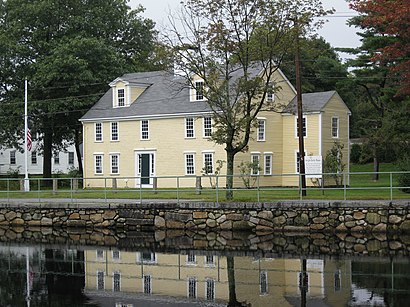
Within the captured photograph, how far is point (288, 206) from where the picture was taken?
26828 mm

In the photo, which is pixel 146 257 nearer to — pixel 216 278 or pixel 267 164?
pixel 216 278

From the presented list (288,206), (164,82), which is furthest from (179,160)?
(288,206)

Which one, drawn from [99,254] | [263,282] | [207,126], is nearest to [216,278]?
[263,282]

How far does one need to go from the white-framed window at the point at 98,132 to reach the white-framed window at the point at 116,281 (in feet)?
103

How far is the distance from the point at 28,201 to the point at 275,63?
12977mm

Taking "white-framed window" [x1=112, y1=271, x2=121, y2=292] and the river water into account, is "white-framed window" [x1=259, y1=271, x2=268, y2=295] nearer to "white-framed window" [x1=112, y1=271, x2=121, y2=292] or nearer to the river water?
the river water

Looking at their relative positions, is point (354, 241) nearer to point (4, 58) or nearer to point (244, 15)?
point (244, 15)

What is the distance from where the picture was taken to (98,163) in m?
49.0

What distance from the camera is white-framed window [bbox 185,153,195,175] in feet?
147

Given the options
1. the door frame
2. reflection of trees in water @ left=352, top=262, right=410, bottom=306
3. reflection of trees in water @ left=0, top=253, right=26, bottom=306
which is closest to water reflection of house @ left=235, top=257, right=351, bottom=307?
reflection of trees in water @ left=352, top=262, right=410, bottom=306

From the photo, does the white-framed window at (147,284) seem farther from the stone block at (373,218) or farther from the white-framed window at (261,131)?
the white-framed window at (261,131)

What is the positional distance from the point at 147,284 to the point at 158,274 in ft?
5.00

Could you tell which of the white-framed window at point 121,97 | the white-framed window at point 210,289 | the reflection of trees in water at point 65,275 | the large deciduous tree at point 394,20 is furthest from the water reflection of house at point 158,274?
the white-framed window at point 121,97

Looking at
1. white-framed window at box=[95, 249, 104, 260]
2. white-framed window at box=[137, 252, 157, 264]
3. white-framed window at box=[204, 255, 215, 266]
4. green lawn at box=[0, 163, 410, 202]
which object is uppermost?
green lawn at box=[0, 163, 410, 202]
